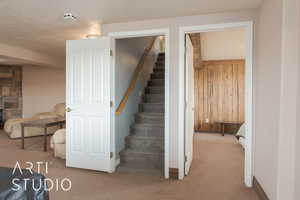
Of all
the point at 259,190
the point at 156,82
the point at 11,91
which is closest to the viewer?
the point at 259,190

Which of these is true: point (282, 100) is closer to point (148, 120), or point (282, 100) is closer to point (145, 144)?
point (145, 144)

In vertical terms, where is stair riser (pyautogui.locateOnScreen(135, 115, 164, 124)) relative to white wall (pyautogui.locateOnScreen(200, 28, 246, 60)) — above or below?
below

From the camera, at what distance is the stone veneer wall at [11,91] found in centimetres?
703

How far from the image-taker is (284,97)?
1764 millimetres

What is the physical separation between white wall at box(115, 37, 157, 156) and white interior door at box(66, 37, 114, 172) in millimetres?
355

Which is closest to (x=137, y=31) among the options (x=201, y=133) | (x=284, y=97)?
(x=284, y=97)

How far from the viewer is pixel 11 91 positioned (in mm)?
7223

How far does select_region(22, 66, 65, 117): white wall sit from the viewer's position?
23.8 feet

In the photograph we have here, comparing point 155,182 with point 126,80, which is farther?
point 126,80

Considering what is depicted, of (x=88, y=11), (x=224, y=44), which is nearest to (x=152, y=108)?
(x=88, y=11)

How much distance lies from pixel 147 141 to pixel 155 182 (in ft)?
3.08

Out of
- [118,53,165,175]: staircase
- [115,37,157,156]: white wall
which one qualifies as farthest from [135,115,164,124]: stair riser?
[115,37,157,156]: white wall

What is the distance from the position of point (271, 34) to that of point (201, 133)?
4.60m

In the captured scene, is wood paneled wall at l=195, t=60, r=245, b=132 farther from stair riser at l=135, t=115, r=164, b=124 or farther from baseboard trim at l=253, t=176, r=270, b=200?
baseboard trim at l=253, t=176, r=270, b=200
